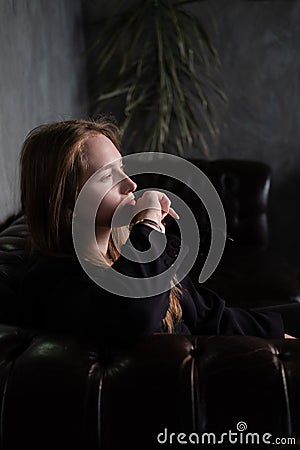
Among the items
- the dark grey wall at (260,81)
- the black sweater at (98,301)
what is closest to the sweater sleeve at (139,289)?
the black sweater at (98,301)

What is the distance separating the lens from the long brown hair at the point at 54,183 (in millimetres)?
1250

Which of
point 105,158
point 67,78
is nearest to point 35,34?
point 67,78

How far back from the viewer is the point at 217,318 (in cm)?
144

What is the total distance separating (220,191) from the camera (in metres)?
2.70

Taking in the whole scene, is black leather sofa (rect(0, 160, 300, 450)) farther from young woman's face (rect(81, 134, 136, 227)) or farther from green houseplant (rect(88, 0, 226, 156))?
green houseplant (rect(88, 0, 226, 156))

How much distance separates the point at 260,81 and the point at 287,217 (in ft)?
2.32

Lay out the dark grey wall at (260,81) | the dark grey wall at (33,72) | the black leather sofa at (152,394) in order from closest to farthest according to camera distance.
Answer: the black leather sofa at (152,394)
the dark grey wall at (33,72)
the dark grey wall at (260,81)

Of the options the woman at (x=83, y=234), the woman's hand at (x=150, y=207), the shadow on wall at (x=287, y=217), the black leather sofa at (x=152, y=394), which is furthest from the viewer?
the shadow on wall at (x=287, y=217)

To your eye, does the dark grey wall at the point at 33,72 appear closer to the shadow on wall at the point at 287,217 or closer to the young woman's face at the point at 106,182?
the young woman's face at the point at 106,182

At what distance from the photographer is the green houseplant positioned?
3.01 metres

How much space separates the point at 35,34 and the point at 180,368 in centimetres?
178

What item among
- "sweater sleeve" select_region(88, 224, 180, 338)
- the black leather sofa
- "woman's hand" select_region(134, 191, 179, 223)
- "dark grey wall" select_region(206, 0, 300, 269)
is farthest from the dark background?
the black leather sofa

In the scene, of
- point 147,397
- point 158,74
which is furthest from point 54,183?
point 158,74

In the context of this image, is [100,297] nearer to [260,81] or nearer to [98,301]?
[98,301]
